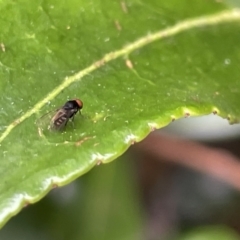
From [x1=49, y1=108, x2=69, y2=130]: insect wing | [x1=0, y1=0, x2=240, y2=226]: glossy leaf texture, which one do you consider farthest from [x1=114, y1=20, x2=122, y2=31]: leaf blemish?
[x1=49, y1=108, x2=69, y2=130]: insect wing

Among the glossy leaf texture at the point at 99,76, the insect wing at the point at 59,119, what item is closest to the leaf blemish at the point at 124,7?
the glossy leaf texture at the point at 99,76

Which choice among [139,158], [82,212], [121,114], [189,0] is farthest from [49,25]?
[139,158]

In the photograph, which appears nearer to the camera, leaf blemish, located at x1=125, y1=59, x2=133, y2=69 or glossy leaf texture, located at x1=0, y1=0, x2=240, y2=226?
glossy leaf texture, located at x1=0, y1=0, x2=240, y2=226

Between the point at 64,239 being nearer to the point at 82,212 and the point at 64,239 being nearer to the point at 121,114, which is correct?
the point at 82,212

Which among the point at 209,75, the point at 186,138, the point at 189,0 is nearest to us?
the point at 209,75

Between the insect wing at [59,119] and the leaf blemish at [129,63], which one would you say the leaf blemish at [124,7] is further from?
the insect wing at [59,119]

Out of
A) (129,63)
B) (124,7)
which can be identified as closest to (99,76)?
(129,63)

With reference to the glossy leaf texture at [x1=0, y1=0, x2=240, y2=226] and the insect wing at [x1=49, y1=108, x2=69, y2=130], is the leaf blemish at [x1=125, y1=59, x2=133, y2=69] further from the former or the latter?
the insect wing at [x1=49, y1=108, x2=69, y2=130]

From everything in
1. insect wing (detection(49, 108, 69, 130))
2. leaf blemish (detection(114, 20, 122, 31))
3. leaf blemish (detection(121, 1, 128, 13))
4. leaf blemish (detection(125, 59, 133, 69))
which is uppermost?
leaf blemish (detection(121, 1, 128, 13))

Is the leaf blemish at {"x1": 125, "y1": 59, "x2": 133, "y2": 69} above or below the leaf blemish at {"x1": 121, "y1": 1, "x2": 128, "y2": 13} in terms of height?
below
